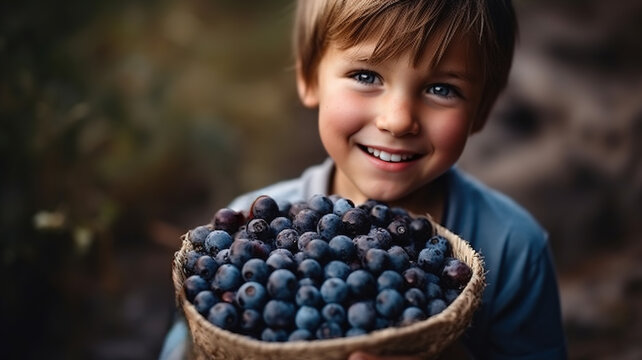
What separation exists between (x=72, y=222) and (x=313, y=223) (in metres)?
1.47

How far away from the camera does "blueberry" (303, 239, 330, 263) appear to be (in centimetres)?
115

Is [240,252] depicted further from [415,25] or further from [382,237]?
[415,25]

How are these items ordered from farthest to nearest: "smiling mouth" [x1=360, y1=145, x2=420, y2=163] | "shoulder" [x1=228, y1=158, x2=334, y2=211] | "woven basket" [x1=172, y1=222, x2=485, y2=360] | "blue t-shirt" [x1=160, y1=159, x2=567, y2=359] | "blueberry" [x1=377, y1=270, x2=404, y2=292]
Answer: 1. "shoulder" [x1=228, y1=158, x2=334, y2=211]
2. "blue t-shirt" [x1=160, y1=159, x2=567, y2=359]
3. "smiling mouth" [x1=360, y1=145, x2=420, y2=163]
4. "blueberry" [x1=377, y1=270, x2=404, y2=292]
5. "woven basket" [x1=172, y1=222, x2=485, y2=360]

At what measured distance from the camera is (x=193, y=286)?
1.14m

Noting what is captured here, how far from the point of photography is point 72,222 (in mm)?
2430

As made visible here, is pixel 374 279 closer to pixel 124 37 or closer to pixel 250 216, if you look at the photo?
pixel 250 216

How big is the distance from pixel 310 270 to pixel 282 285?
0.06 metres

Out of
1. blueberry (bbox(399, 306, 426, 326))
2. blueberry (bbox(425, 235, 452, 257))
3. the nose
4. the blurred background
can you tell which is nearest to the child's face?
the nose

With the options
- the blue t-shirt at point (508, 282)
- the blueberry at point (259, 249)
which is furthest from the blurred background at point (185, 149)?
the blueberry at point (259, 249)

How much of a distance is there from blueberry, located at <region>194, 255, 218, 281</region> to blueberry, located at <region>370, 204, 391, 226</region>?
13.1 inches

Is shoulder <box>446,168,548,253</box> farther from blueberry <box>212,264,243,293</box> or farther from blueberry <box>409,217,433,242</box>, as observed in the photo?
blueberry <box>212,264,243,293</box>

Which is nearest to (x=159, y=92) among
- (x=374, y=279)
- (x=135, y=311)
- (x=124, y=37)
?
(x=124, y=37)

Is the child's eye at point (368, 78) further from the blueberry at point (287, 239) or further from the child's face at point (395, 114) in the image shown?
the blueberry at point (287, 239)

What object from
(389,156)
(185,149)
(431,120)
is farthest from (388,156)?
(185,149)
